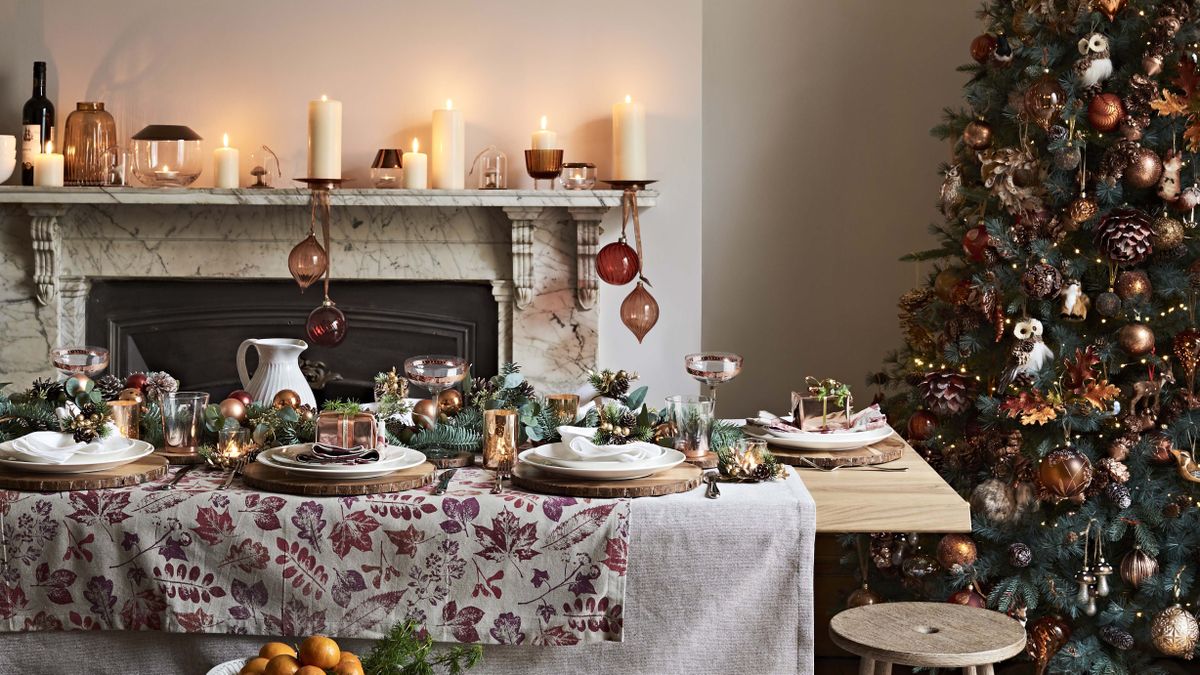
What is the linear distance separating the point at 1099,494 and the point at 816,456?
1.01 m

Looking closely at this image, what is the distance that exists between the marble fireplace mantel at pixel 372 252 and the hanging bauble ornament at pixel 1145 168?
163cm

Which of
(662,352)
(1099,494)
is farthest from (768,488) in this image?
(662,352)

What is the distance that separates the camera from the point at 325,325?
138 inches

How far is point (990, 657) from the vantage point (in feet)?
6.46

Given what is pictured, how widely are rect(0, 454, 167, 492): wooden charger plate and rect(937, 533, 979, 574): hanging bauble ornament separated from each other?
5.87 ft

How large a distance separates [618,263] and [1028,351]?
1305 mm

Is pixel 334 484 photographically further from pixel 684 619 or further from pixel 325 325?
pixel 325 325

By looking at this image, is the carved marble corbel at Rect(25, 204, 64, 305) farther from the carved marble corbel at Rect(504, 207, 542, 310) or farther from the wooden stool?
the wooden stool

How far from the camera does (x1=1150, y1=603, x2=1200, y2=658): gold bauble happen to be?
8.82 ft

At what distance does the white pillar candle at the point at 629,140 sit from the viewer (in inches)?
143

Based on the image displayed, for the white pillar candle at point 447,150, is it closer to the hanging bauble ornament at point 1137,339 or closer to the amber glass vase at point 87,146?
the amber glass vase at point 87,146

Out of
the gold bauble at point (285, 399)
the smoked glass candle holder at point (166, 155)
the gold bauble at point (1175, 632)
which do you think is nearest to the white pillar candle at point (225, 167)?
the smoked glass candle holder at point (166, 155)

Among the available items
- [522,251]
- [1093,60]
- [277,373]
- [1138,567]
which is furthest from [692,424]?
[522,251]

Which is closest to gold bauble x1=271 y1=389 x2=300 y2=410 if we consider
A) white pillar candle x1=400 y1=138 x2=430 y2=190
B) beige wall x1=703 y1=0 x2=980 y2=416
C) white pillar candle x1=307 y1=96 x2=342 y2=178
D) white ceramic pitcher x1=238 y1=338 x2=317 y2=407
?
white ceramic pitcher x1=238 y1=338 x2=317 y2=407
